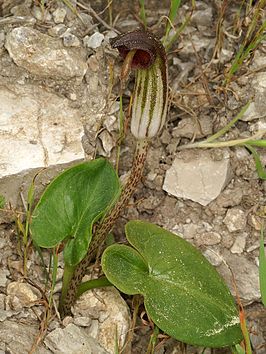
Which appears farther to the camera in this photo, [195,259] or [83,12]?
[83,12]

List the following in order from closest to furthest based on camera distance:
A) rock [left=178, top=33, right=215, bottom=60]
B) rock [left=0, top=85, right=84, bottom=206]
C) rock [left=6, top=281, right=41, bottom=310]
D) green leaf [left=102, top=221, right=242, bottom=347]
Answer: green leaf [left=102, top=221, right=242, bottom=347] < rock [left=6, top=281, right=41, bottom=310] < rock [left=0, top=85, right=84, bottom=206] < rock [left=178, top=33, right=215, bottom=60]

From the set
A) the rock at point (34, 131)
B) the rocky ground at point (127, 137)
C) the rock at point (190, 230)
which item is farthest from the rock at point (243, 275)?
the rock at point (34, 131)

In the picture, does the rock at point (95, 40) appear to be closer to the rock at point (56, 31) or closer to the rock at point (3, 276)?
the rock at point (56, 31)

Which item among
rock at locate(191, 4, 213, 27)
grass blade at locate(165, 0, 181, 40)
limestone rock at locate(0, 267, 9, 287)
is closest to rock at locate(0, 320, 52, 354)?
limestone rock at locate(0, 267, 9, 287)

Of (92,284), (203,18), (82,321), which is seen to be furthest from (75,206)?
(203,18)

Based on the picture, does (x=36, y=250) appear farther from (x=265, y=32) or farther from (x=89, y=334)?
(x=265, y=32)

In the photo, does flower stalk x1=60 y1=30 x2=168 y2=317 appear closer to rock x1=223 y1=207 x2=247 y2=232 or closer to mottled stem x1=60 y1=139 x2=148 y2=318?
mottled stem x1=60 y1=139 x2=148 y2=318

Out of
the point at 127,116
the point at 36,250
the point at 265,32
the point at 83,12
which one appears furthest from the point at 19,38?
the point at 265,32
